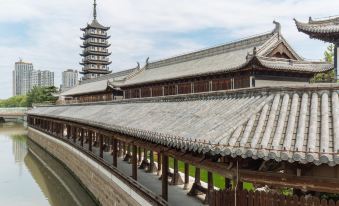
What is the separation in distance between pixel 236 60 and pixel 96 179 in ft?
41.6

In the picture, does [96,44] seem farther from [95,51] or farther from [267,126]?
[267,126]

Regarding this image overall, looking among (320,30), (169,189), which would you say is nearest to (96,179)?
(169,189)

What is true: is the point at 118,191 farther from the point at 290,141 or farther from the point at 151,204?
the point at 290,141

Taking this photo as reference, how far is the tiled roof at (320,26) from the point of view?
16.7 metres

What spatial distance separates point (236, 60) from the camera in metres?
25.5

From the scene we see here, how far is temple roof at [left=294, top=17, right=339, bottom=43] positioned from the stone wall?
11.2 metres

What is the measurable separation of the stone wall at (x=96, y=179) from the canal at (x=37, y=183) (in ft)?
2.40

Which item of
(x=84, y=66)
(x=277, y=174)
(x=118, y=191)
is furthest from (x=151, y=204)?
(x=84, y=66)

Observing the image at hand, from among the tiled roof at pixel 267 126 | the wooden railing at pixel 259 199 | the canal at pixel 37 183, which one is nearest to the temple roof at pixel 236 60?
the tiled roof at pixel 267 126

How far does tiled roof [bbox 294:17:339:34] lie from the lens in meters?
16.7

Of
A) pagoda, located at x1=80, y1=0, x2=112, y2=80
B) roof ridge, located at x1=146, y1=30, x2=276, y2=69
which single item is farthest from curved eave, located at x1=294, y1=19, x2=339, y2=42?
pagoda, located at x1=80, y1=0, x2=112, y2=80

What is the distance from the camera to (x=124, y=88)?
39.0 metres

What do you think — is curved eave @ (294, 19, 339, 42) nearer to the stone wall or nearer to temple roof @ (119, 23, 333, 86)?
temple roof @ (119, 23, 333, 86)

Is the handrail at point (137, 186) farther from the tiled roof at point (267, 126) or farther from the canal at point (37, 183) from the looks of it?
the canal at point (37, 183)
